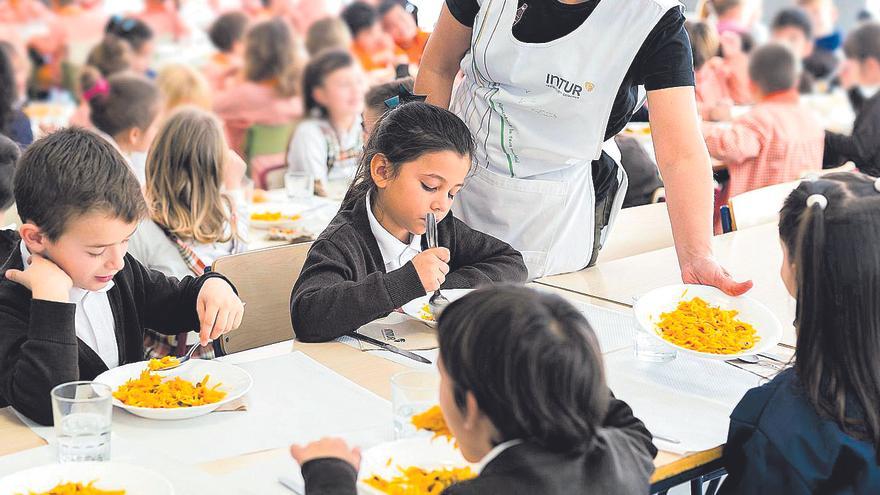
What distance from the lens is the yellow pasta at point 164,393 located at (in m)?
1.70

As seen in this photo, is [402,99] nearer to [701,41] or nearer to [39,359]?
Result: [39,359]

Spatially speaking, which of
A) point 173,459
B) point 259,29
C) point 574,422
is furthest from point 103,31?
point 574,422

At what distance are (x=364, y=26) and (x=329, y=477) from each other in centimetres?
626

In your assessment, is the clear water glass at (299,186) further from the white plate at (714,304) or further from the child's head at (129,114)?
the white plate at (714,304)

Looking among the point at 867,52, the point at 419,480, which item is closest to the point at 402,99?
the point at 419,480

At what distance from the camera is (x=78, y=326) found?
2020 mm

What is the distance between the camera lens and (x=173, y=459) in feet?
5.02

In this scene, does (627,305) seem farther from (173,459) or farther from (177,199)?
(177,199)

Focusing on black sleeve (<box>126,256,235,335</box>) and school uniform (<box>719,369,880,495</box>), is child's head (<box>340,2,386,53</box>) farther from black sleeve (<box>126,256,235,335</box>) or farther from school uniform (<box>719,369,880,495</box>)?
school uniform (<box>719,369,880,495</box>)

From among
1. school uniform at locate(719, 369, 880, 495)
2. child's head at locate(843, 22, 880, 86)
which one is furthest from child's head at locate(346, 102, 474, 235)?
child's head at locate(843, 22, 880, 86)

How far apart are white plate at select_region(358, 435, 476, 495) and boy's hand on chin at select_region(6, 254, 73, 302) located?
2.17ft

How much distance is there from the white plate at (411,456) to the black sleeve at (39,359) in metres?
0.57

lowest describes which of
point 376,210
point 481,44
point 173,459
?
point 173,459

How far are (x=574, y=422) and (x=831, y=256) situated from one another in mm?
594
